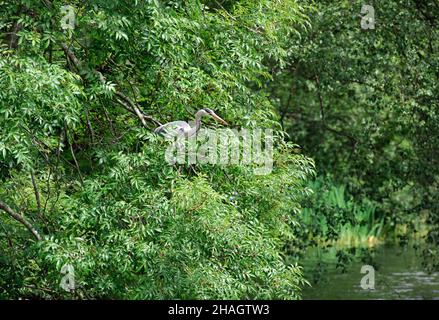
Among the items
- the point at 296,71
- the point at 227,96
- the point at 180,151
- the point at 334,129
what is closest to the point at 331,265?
the point at 334,129

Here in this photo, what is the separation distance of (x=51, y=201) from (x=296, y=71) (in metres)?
6.28

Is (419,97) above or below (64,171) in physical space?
above

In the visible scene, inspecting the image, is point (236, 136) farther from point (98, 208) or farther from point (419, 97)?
point (419, 97)

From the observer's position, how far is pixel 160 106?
8.01 m

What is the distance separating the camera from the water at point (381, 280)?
15828 mm

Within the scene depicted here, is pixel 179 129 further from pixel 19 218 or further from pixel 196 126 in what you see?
pixel 19 218

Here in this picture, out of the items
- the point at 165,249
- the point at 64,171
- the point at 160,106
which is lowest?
the point at 165,249

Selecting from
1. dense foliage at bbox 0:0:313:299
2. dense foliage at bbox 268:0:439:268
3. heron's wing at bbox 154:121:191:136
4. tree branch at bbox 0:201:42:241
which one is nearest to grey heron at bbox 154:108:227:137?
heron's wing at bbox 154:121:191:136

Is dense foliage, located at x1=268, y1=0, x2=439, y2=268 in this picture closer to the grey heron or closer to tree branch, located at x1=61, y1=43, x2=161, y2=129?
tree branch, located at x1=61, y1=43, x2=161, y2=129

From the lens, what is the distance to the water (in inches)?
623

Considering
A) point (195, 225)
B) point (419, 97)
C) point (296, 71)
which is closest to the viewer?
point (195, 225)

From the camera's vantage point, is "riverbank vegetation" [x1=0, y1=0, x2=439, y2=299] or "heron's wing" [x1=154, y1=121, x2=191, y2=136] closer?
"riverbank vegetation" [x1=0, y1=0, x2=439, y2=299]

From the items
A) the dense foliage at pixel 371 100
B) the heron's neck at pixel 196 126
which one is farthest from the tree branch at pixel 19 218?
the dense foliage at pixel 371 100

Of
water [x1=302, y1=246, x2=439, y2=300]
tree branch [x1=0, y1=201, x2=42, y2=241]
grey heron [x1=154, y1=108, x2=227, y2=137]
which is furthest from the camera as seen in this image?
water [x1=302, y1=246, x2=439, y2=300]
